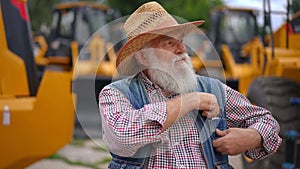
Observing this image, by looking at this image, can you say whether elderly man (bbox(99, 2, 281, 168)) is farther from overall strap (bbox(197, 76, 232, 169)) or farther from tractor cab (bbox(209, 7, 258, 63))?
tractor cab (bbox(209, 7, 258, 63))

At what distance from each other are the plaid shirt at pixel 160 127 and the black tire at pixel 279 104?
7.80ft

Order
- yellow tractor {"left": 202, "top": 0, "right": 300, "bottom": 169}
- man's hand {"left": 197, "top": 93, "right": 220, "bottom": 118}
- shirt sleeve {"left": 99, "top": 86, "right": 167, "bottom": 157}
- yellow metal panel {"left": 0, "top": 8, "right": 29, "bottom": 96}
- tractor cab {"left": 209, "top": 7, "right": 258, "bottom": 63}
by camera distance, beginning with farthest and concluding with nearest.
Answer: tractor cab {"left": 209, "top": 7, "right": 258, "bottom": 63} < yellow tractor {"left": 202, "top": 0, "right": 300, "bottom": 169} < yellow metal panel {"left": 0, "top": 8, "right": 29, "bottom": 96} < man's hand {"left": 197, "top": 93, "right": 220, "bottom": 118} < shirt sleeve {"left": 99, "top": 86, "right": 167, "bottom": 157}

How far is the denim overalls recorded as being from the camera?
6.64ft

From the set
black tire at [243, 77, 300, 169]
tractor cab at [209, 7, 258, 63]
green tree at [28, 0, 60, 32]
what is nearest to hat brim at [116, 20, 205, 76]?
black tire at [243, 77, 300, 169]

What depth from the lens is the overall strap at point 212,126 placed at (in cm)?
206

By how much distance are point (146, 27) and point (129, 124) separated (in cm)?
41

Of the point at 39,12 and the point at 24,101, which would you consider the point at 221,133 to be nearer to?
the point at 24,101

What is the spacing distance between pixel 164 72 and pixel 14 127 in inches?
83.2

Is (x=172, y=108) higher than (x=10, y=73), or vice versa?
Result: (x=172, y=108)

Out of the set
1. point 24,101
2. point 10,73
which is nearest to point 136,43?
point 24,101

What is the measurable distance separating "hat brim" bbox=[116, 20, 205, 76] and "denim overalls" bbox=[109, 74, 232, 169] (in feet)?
0.19

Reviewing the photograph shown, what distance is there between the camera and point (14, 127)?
390 centimetres

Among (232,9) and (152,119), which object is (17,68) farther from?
(232,9)

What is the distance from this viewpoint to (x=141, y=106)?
2.06 metres
